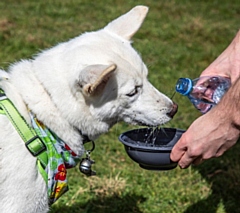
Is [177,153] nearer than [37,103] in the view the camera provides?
No

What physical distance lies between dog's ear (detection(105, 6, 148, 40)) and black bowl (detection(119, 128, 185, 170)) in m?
0.65

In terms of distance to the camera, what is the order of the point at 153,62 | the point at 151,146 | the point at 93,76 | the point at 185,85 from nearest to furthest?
the point at 93,76 < the point at 151,146 < the point at 185,85 < the point at 153,62

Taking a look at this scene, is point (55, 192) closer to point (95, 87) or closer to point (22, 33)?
point (95, 87)

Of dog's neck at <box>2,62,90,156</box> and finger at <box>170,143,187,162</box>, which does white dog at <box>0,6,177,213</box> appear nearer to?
dog's neck at <box>2,62,90,156</box>

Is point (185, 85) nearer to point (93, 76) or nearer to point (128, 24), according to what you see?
point (128, 24)

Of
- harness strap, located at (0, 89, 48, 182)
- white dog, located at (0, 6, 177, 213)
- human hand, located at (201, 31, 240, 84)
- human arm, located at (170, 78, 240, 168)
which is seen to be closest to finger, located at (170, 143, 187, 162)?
human arm, located at (170, 78, 240, 168)

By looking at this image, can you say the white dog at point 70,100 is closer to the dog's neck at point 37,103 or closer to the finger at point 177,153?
the dog's neck at point 37,103

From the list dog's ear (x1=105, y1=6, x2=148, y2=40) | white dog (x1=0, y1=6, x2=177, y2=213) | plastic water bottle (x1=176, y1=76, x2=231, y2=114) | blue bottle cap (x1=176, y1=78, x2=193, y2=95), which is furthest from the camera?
plastic water bottle (x1=176, y1=76, x2=231, y2=114)

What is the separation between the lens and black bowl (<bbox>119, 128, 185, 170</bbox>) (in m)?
3.27

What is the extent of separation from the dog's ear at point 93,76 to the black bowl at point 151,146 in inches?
21.1

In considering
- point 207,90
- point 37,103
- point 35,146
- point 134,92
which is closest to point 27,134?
point 35,146

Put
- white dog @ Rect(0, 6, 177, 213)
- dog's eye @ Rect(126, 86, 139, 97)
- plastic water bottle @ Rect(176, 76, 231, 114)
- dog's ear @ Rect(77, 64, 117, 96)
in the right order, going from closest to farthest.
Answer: dog's ear @ Rect(77, 64, 117, 96), white dog @ Rect(0, 6, 177, 213), dog's eye @ Rect(126, 86, 139, 97), plastic water bottle @ Rect(176, 76, 231, 114)

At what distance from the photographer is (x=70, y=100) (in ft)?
10.2

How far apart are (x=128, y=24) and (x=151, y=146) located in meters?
0.84
